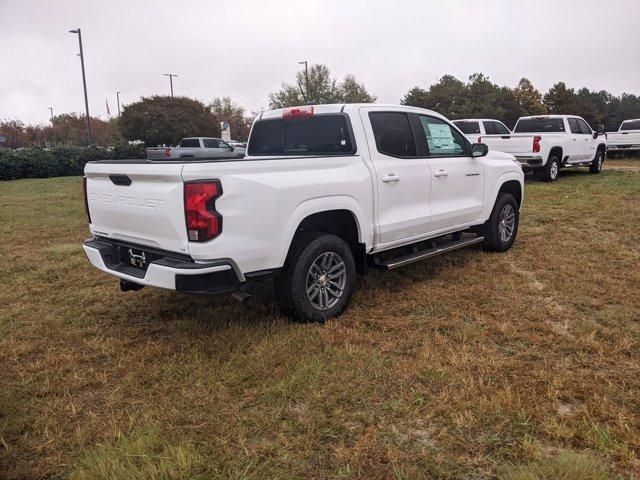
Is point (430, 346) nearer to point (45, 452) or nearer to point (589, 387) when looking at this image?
point (589, 387)

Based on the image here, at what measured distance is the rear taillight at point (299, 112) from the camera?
187 inches

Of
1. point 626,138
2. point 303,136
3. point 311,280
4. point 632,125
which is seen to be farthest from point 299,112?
point 632,125

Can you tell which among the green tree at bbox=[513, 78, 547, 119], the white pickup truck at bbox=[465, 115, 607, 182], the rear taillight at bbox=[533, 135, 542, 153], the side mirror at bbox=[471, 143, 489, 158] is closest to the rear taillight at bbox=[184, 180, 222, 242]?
the side mirror at bbox=[471, 143, 489, 158]

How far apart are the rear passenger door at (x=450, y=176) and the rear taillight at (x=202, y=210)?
2.57m

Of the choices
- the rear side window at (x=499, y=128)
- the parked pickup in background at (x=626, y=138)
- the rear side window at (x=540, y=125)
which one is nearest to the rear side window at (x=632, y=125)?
the parked pickup in background at (x=626, y=138)

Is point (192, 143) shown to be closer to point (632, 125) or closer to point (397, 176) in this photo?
point (632, 125)

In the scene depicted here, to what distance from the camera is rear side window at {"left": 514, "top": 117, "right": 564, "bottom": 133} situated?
13.9 m

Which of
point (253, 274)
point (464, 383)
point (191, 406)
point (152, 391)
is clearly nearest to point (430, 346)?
point (464, 383)

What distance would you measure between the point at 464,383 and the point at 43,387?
9.10ft

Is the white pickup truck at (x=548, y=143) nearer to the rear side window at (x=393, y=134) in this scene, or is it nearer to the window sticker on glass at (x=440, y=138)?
the window sticker on glass at (x=440, y=138)

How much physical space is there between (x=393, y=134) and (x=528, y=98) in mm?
54672

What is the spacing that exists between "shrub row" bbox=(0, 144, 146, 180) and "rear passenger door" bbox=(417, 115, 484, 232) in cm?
1958

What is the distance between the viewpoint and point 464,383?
3.14 meters

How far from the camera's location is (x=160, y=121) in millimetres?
37906
